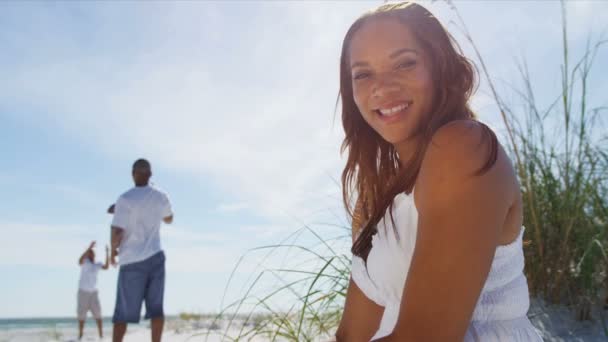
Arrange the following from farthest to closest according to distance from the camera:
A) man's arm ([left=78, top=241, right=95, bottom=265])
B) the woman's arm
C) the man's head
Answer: man's arm ([left=78, top=241, right=95, bottom=265]), the man's head, the woman's arm

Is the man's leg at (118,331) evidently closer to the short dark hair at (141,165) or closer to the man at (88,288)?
the short dark hair at (141,165)

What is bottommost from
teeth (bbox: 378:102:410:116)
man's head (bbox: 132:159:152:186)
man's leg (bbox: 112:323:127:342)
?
man's leg (bbox: 112:323:127:342)

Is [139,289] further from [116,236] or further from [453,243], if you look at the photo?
[453,243]

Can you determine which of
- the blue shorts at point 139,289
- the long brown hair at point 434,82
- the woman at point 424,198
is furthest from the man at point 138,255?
the long brown hair at point 434,82

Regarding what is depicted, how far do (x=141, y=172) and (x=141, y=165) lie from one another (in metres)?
0.06

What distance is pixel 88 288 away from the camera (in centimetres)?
839

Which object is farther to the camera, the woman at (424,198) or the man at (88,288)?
the man at (88,288)

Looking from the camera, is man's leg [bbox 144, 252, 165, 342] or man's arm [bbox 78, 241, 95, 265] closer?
man's leg [bbox 144, 252, 165, 342]

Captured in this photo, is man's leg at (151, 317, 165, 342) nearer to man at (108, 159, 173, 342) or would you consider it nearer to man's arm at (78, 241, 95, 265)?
man at (108, 159, 173, 342)

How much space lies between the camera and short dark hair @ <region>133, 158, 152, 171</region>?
4910 millimetres

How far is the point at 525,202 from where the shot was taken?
2.76 meters

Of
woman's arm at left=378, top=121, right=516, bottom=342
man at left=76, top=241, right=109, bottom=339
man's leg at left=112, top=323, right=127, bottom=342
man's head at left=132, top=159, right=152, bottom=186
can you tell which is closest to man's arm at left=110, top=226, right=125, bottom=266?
man's head at left=132, top=159, right=152, bottom=186

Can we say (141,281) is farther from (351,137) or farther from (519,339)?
(519,339)

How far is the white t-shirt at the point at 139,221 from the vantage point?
4770mm
